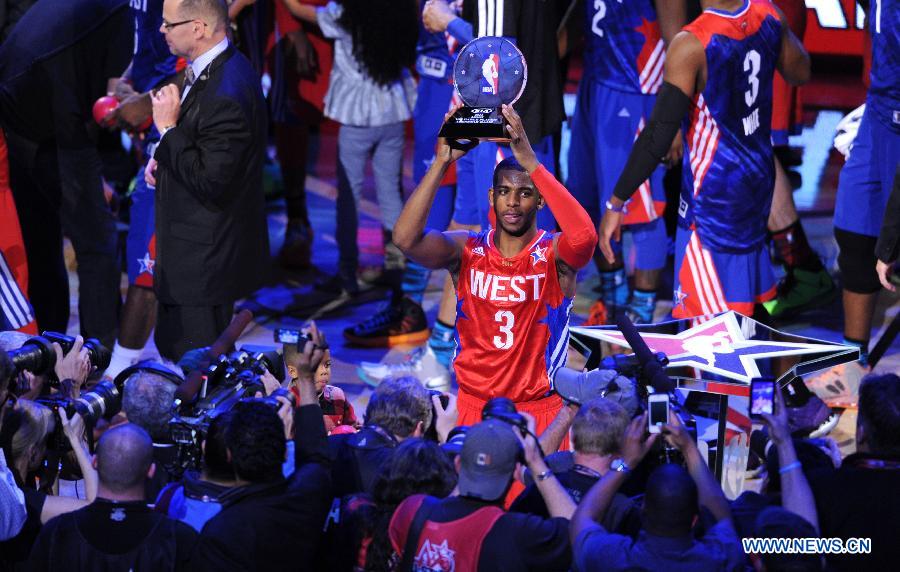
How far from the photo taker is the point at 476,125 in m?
4.54

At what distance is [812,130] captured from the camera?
40.8ft

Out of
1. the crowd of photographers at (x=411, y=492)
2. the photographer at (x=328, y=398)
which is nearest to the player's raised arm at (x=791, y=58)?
the crowd of photographers at (x=411, y=492)

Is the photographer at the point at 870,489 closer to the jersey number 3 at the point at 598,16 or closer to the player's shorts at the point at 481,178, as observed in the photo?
the player's shorts at the point at 481,178

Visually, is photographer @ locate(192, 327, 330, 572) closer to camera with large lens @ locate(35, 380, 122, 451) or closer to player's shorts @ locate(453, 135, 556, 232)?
camera with large lens @ locate(35, 380, 122, 451)

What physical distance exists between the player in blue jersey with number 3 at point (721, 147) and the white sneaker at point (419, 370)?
4.12ft

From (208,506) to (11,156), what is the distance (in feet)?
10.6

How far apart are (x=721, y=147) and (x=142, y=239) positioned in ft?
9.02

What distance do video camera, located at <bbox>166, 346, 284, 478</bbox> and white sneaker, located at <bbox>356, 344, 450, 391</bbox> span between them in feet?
7.31

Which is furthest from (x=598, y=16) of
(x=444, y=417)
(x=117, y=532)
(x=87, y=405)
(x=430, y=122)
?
(x=117, y=532)

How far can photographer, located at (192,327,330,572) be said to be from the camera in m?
3.66

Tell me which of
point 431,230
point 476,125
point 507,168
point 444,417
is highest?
point 476,125

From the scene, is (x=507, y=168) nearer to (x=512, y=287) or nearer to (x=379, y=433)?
(x=512, y=287)

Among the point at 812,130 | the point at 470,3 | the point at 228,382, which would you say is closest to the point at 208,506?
the point at 228,382

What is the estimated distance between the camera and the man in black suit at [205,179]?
17.5 feet
